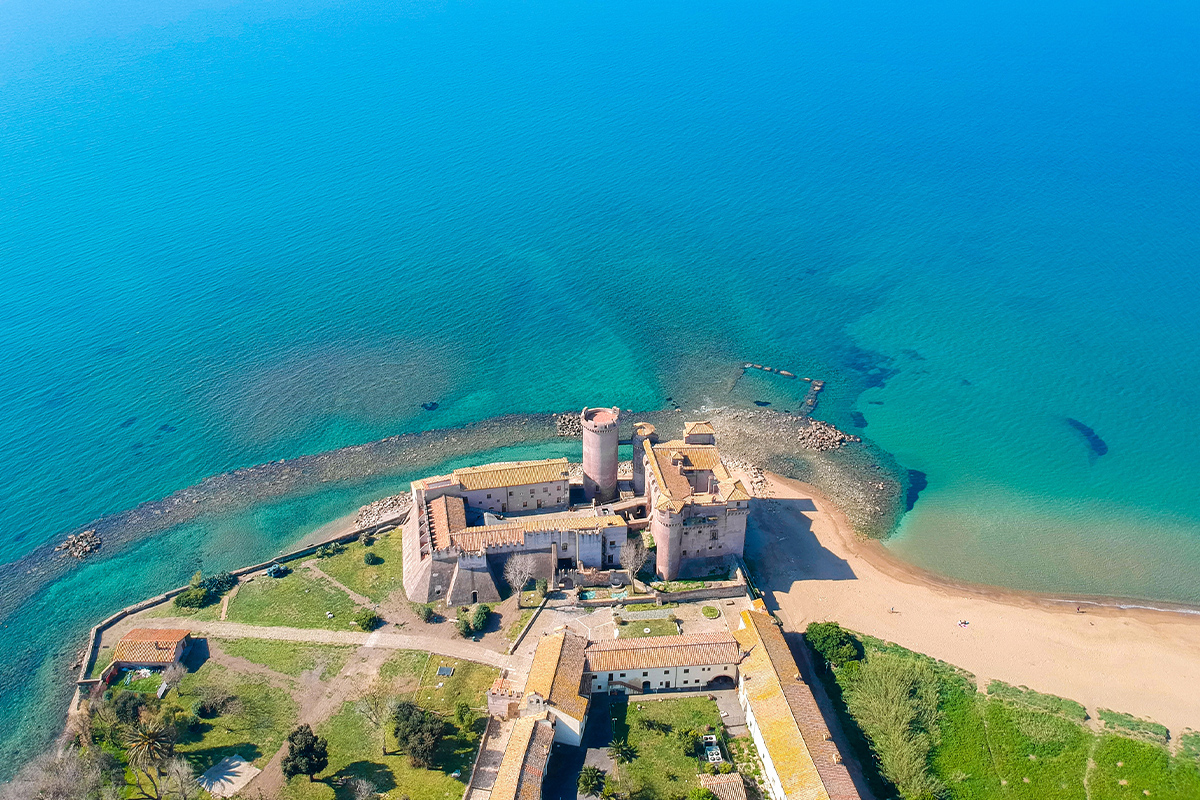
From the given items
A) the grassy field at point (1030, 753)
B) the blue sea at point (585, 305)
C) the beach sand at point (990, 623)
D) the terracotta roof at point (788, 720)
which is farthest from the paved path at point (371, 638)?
the grassy field at point (1030, 753)

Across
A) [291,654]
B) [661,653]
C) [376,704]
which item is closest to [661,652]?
[661,653]

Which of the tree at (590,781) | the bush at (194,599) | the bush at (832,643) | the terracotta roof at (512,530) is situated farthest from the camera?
the bush at (194,599)

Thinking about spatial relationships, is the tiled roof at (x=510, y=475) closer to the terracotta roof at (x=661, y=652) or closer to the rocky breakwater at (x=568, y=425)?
the rocky breakwater at (x=568, y=425)

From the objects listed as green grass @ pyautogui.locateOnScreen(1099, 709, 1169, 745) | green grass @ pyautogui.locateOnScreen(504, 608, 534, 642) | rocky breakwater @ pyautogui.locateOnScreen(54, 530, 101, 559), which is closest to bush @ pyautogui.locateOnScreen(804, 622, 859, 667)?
green grass @ pyautogui.locateOnScreen(1099, 709, 1169, 745)

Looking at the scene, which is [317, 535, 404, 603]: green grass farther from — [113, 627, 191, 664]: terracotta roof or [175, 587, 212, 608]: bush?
[113, 627, 191, 664]: terracotta roof

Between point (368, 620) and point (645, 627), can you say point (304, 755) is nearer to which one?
point (368, 620)
